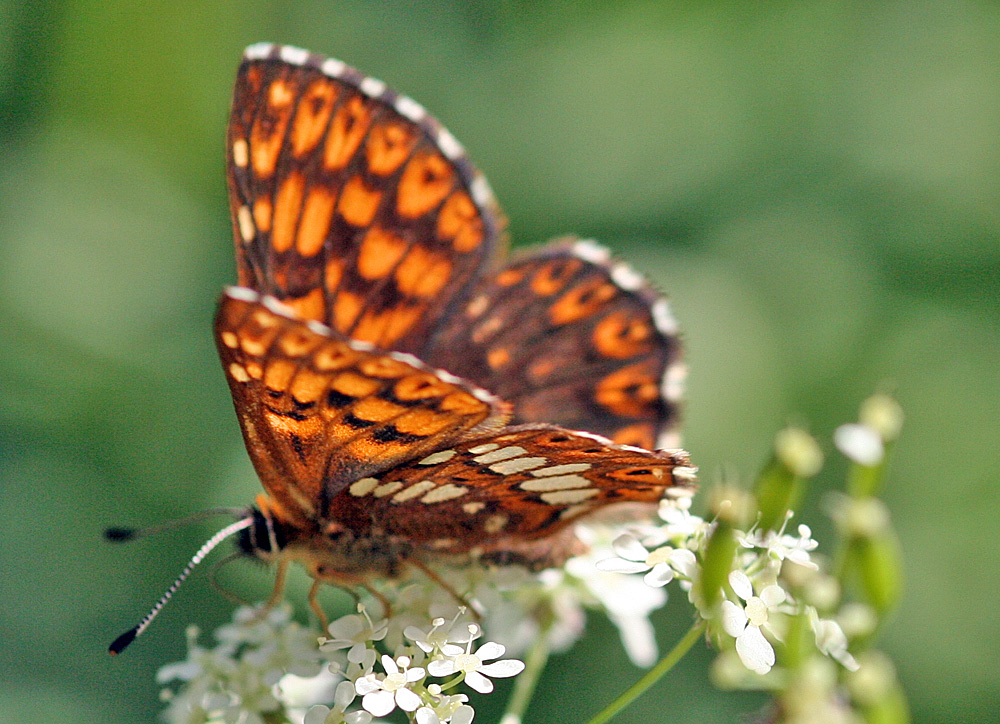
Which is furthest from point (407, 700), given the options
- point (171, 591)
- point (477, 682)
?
point (171, 591)

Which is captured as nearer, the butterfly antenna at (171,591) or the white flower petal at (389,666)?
the white flower petal at (389,666)

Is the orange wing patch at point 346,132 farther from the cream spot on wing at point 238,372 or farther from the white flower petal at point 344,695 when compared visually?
the white flower petal at point 344,695

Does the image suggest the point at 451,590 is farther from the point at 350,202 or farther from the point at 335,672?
the point at 350,202

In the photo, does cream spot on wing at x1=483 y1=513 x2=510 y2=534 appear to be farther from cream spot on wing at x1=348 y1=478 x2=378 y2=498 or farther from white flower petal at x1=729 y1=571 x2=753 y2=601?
white flower petal at x1=729 y1=571 x2=753 y2=601

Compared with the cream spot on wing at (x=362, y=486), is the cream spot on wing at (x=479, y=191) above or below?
above

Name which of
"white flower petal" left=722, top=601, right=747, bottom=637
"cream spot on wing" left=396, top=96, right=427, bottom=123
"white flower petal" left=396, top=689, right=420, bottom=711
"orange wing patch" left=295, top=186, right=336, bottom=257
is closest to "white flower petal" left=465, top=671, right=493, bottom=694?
"white flower petal" left=396, top=689, right=420, bottom=711

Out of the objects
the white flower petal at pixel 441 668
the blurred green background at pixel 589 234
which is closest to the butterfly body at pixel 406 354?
the white flower petal at pixel 441 668
